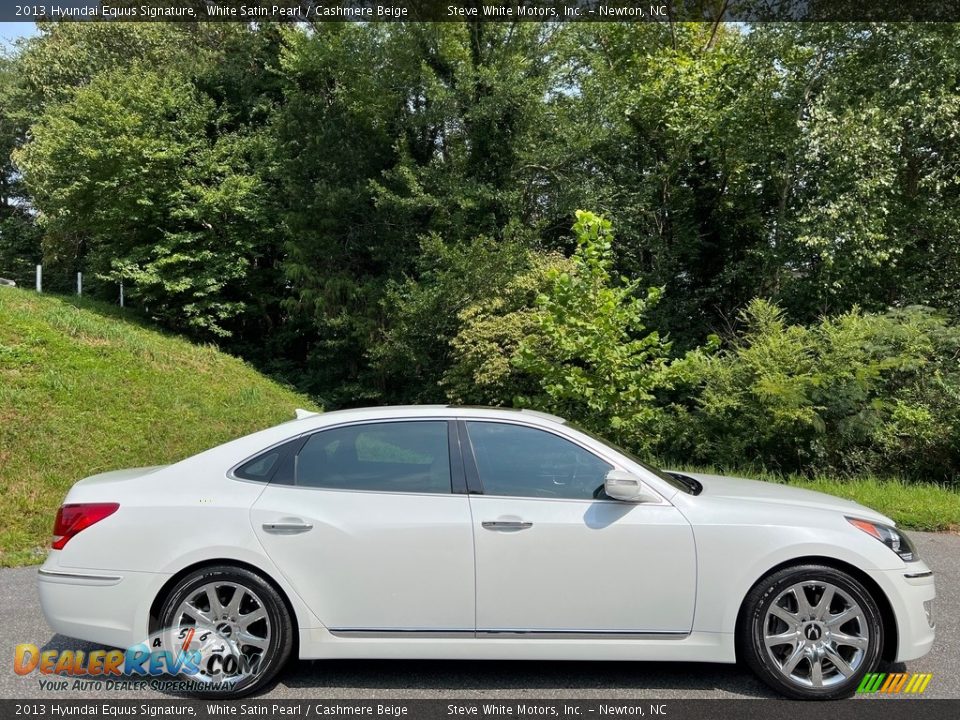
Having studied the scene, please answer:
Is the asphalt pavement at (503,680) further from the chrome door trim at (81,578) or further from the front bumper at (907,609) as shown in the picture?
the chrome door trim at (81,578)

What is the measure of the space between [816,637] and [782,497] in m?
0.79

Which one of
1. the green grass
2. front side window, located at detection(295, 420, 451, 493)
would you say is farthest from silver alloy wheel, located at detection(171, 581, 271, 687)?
the green grass

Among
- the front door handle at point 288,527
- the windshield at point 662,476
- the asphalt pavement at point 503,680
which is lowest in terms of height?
the asphalt pavement at point 503,680

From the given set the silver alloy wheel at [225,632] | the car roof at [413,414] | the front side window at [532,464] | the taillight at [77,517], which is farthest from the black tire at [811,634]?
the taillight at [77,517]

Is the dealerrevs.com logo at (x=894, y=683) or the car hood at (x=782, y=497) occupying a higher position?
the car hood at (x=782, y=497)

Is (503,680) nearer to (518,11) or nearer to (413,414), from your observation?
(413,414)

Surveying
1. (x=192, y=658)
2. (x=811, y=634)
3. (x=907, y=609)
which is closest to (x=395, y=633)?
(x=192, y=658)

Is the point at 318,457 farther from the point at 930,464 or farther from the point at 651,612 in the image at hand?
the point at 930,464

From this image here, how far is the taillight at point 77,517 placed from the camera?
4.07m

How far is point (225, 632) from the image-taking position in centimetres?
394

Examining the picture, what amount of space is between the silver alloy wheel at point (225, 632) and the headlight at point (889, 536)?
3240 mm

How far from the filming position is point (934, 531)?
24.6ft

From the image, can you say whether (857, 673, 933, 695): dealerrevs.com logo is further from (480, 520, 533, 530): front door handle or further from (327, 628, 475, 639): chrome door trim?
(327, 628, 475, 639): chrome door trim

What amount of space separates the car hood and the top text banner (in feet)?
38.9
